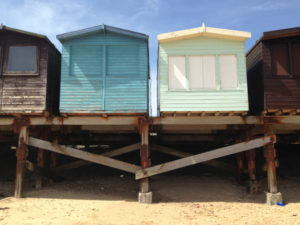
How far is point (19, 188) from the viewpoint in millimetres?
10258

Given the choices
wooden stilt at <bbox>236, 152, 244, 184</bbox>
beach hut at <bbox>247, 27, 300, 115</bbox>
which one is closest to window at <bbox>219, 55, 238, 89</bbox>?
beach hut at <bbox>247, 27, 300, 115</bbox>

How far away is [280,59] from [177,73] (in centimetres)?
405

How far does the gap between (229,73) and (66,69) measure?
20.9 feet

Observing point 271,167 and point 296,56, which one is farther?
point 296,56

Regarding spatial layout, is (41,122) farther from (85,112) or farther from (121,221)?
(121,221)

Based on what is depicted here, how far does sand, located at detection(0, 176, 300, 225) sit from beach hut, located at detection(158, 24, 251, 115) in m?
3.49

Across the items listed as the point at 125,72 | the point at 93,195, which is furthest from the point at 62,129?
the point at 125,72

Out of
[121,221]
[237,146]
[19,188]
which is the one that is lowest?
[121,221]

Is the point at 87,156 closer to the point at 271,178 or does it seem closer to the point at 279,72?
the point at 271,178

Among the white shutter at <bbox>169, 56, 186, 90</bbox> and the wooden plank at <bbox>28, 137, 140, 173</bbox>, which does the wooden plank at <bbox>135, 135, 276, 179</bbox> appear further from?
the white shutter at <bbox>169, 56, 186, 90</bbox>

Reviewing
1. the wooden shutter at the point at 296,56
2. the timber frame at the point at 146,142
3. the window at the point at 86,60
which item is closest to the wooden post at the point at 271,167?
the timber frame at the point at 146,142

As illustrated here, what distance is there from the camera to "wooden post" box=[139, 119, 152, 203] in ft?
32.3

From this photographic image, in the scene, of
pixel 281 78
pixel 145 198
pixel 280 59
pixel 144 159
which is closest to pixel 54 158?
pixel 144 159

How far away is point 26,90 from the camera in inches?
Answer: 412
